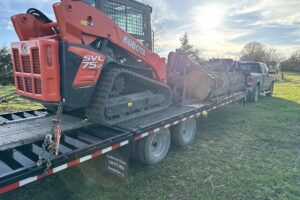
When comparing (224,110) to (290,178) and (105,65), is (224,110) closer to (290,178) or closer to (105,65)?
(290,178)

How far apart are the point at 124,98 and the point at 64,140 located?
4.40 ft

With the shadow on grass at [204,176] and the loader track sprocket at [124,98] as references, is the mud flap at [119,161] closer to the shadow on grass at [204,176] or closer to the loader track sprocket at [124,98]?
the shadow on grass at [204,176]

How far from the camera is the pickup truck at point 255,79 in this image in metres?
11.0

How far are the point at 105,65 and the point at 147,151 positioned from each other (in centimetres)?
167

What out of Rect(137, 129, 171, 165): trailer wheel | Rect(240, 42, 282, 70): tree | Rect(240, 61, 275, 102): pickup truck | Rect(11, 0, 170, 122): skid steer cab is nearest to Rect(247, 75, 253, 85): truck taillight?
Rect(240, 61, 275, 102): pickup truck

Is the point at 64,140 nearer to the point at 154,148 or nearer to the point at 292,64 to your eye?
the point at 154,148

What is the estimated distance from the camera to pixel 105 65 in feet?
13.3

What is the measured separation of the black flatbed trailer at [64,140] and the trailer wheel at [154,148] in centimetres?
20

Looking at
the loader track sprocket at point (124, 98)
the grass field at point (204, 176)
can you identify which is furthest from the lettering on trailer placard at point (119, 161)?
the loader track sprocket at point (124, 98)

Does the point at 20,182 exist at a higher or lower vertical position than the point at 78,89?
lower

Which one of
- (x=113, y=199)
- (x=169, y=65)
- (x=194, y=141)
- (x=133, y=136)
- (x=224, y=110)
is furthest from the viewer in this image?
(x=224, y=110)

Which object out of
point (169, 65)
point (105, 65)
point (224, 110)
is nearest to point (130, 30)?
point (105, 65)

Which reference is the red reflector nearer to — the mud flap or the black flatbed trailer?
the black flatbed trailer

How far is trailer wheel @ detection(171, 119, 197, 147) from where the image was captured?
5.37 metres
